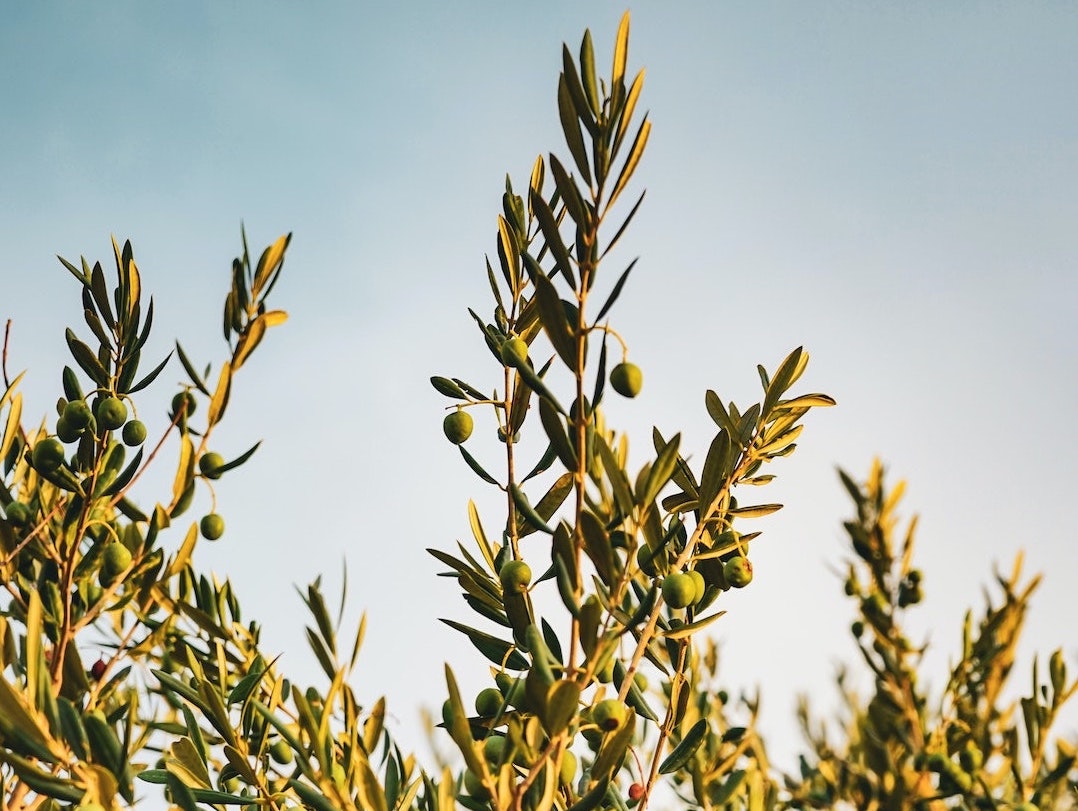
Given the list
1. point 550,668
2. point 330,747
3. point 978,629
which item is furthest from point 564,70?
point 978,629

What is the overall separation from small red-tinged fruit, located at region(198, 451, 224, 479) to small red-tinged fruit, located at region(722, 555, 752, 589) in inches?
40.1

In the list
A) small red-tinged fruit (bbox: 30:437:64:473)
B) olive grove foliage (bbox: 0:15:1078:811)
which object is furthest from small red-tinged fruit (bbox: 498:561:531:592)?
small red-tinged fruit (bbox: 30:437:64:473)

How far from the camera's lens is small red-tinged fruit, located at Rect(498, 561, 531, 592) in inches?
54.2

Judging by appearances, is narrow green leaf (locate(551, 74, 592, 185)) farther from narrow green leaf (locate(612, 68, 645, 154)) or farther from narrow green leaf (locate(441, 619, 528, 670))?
narrow green leaf (locate(441, 619, 528, 670))

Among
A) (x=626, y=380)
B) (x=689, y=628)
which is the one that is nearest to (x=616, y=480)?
(x=626, y=380)

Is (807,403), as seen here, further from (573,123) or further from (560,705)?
(560,705)

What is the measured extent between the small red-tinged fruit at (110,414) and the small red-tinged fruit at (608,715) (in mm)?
1058

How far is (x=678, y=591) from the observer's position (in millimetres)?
1299

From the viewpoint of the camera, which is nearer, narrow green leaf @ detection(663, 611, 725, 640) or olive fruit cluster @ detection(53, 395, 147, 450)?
narrow green leaf @ detection(663, 611, 725, 640)

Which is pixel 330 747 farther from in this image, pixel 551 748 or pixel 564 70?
pixel 564 70

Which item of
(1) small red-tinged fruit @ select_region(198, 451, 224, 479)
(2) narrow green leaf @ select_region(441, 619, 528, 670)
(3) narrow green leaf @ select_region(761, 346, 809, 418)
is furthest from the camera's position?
(1) small red-tinged fruit @ select_region(198, 451, 224, 479)

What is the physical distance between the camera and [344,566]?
143 centimetres

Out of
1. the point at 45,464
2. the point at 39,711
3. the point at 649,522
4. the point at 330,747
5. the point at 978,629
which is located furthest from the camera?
the point at 978,629

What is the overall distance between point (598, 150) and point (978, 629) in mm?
2631
